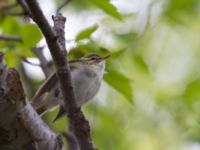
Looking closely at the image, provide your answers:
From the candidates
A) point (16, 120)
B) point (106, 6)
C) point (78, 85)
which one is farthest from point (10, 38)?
point (16, 120)

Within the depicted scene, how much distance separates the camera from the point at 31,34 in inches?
86.7

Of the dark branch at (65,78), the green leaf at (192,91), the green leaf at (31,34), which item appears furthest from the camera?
the green leaf at (192,91)

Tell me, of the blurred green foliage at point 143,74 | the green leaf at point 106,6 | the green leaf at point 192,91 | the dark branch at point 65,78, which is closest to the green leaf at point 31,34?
the blurred green foliage at point 143,74

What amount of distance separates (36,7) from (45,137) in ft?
1.49

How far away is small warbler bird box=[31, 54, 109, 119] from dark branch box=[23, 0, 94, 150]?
0.67 m

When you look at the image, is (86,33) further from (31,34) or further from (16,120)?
(16,120)

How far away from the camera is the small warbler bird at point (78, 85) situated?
104 inches

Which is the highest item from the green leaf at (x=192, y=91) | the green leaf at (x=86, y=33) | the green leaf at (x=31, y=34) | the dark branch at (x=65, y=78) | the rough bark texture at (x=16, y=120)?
the green leaf at (x=192, y=91)

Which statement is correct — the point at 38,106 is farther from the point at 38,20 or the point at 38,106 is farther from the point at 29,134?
the point at 38,20

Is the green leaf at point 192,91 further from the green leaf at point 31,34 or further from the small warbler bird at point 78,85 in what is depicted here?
the green leaf at point 31,34

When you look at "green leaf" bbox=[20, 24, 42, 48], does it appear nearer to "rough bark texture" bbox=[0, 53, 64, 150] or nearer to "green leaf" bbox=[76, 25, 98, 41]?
"green leaf" bbox=[76, 25, 98, 41]

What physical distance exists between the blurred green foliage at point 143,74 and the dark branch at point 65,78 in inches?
14.4

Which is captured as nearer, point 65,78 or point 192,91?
point 65,78

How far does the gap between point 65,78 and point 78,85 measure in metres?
0.91
